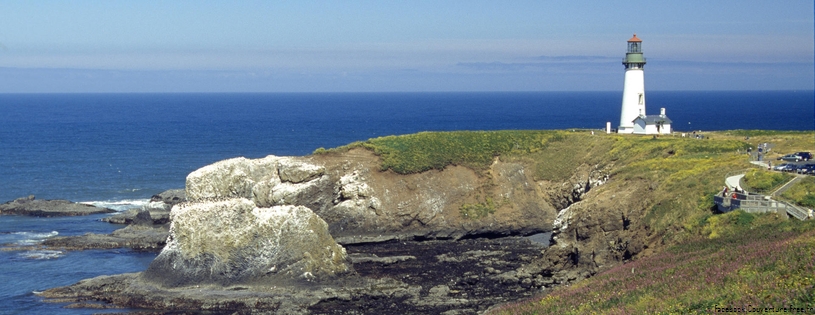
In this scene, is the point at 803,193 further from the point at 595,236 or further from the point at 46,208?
the point at 46,208

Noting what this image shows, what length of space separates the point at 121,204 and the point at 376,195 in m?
26.9

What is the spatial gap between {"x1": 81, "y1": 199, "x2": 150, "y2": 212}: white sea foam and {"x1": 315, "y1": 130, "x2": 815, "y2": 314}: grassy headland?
72.2 ft

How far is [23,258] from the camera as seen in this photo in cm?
5250

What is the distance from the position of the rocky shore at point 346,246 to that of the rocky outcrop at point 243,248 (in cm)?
6

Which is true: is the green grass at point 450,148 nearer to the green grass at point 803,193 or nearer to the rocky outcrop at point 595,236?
the rocky outcrop at point 595,236

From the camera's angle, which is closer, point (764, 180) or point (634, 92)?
point (764, 180)

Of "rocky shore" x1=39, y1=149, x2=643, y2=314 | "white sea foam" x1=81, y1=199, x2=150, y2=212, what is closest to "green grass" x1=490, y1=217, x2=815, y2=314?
"rocky shore" x1=39, y1=149, x2=643, y2=314

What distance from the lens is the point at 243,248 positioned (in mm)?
45094

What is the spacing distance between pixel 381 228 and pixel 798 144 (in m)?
28.7

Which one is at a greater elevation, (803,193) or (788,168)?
(788,168)

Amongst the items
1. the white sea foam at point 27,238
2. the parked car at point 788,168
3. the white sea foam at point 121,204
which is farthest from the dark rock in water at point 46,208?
the parked car at point 788,168

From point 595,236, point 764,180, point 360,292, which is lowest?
point 360,292

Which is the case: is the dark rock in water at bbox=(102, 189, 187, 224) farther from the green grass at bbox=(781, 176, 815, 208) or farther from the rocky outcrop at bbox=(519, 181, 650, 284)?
the green grass at bbox=(781, 176, 815, 208)

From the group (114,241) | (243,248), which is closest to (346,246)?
(243,248)
